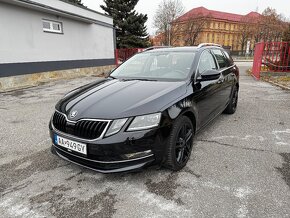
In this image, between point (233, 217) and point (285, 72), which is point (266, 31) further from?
point (233, 217)

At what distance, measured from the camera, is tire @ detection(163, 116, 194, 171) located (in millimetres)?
2494

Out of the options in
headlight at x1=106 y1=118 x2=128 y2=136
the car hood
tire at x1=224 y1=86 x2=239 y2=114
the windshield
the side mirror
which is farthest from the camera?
tire at x1=224 y1=86 x2=239 y2=114

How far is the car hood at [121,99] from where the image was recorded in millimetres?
2326

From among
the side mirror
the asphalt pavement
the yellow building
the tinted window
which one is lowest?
the asphalt pavement

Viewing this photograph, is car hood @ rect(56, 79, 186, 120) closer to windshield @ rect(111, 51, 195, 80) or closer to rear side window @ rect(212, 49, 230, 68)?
windshield @ rect(111, 51, 195, 80)

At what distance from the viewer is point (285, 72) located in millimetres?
11773

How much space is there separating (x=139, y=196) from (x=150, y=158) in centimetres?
42

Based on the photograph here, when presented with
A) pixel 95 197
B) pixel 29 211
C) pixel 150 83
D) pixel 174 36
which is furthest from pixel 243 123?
pixel 174 36

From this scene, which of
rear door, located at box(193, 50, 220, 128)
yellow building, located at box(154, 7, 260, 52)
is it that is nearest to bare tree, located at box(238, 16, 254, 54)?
yellow building, located at box(154, 7, 260, 52)

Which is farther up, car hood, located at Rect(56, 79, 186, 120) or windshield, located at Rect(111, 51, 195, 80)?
windshield, located at Rect(111, 51, 195, 80)

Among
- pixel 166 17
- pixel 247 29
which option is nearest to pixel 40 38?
pixel 166 17

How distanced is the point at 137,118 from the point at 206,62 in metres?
2.04

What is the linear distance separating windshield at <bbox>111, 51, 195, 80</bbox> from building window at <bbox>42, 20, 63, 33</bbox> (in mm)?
8683

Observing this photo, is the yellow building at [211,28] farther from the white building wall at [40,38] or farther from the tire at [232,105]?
the tire at [232,105]
